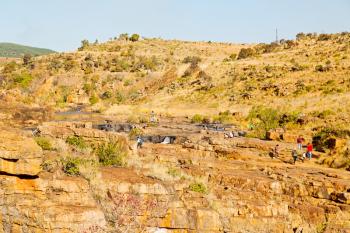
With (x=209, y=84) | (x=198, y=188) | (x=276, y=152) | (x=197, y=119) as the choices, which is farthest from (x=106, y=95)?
(x=198, y=188)

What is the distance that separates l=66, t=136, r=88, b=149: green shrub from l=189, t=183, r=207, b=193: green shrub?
4008mm

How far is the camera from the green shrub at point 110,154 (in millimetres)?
14648

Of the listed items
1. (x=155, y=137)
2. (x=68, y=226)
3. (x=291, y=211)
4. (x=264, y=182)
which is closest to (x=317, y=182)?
(x=264, y=182)

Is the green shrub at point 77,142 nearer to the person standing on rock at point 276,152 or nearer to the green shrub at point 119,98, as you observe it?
the person standing on rock at point 276,152

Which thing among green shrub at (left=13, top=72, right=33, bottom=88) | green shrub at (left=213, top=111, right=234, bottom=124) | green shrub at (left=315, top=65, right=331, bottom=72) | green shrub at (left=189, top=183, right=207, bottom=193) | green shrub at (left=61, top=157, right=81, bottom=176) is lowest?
green shrub at (left=213, top=111, right=234, bottom=124)

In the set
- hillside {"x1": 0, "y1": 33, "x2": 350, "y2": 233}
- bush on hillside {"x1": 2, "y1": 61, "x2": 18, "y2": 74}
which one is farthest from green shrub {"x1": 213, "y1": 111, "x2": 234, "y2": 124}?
bush on hillside {"x1": 2, "y1": 61, "x2": 18, "y2": 74}

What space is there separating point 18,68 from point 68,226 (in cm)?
8184

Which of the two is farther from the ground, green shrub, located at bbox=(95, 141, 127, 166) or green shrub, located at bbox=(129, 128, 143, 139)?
green shrub, located at bbox=(95, 141, 127, 166)

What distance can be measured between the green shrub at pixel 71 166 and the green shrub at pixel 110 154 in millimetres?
2104

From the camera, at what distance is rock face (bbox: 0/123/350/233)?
10.4 m

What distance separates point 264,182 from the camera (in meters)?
17.8

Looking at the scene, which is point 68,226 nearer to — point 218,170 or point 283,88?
point 218,170

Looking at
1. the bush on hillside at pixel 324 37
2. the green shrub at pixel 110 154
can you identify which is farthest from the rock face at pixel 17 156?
the bush on hillside at pixel 324 37

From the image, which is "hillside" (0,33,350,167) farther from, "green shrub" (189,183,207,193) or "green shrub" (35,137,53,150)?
"green shrub" (35,137,53,150)
